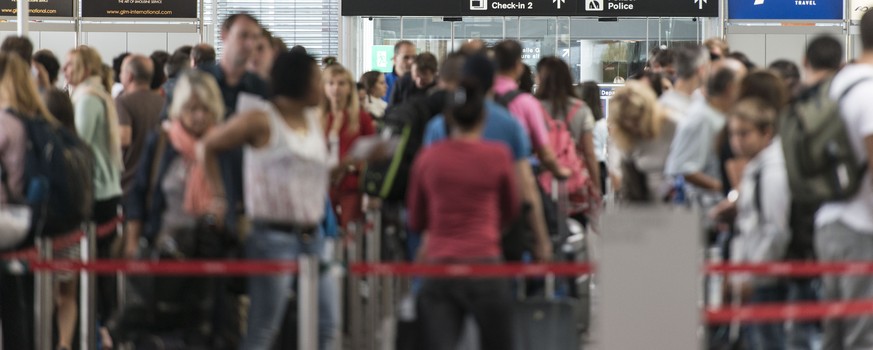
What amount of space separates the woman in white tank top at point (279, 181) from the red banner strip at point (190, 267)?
0.10m

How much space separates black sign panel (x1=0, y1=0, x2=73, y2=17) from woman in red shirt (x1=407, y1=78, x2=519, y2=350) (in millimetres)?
18754

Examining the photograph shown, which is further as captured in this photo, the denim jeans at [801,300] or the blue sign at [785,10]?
the blue sign at [785,10]

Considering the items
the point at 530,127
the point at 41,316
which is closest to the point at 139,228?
the point at 41,316

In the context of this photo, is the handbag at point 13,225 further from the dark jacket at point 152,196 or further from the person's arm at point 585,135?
the person's arm at point 585,135

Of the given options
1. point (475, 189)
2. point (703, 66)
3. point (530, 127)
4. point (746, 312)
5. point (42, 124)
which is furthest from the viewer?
point (703, 66)

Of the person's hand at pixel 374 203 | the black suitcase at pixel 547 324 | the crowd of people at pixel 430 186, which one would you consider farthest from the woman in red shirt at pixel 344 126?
the black suitcase at pixel 547 324

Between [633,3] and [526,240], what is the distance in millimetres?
18770

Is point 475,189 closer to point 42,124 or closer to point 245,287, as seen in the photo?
point 245,287

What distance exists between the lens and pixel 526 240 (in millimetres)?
7930

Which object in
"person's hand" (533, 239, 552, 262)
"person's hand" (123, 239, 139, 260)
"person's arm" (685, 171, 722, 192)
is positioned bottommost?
"person's hand" (533, 239, 552, 262)

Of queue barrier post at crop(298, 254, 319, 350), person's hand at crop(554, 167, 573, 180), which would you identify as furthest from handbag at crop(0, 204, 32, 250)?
person's hand at crop(554, 167, 573, 180)

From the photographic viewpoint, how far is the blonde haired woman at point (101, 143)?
9.20 m

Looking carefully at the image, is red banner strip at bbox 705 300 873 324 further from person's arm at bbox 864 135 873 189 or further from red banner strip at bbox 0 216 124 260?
red banner strip at bbox 0 216 124 260

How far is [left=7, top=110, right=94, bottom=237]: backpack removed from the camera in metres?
7.50
